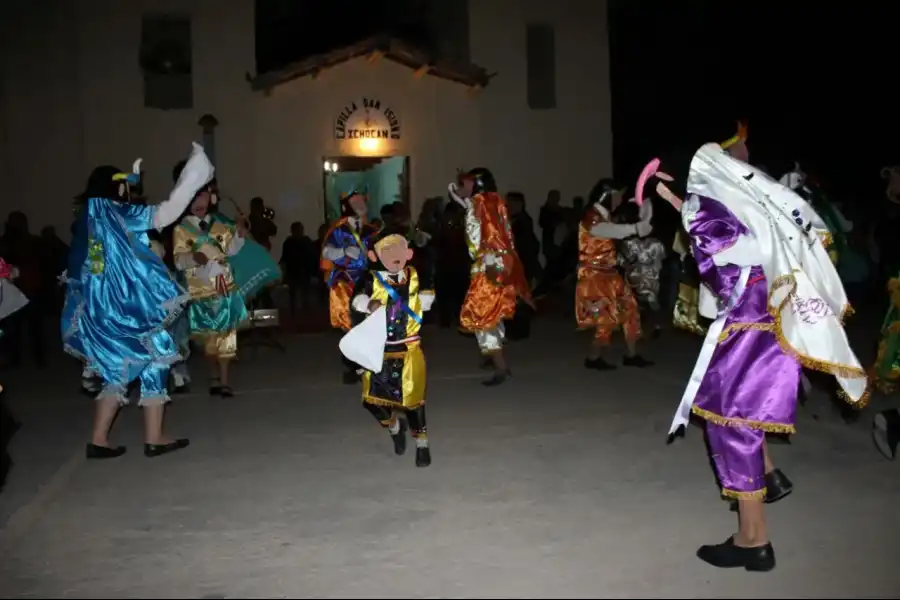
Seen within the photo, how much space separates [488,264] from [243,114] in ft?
39.8

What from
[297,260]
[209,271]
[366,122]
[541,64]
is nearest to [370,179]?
[366,122]

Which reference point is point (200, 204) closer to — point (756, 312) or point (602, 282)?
point (602, 282)

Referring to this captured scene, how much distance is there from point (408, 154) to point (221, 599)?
53.6 feet

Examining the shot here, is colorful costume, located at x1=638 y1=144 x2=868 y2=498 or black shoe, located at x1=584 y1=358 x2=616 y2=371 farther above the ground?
colorful costume, located at x1=638 y1=144 x2=868 y2=498

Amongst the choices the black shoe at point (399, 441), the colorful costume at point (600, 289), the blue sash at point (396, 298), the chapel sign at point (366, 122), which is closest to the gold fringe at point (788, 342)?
the blue sash at point (396, 298)

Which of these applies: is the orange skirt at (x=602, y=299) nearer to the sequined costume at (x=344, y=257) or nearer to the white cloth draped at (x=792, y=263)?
the sequined costume at (x=344, y=257)

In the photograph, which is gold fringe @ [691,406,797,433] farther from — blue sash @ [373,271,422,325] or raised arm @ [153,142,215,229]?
raised arm @ [153,142,215,229]

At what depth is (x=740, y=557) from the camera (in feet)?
14.5

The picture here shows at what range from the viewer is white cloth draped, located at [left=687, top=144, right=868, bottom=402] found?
14.0 ft

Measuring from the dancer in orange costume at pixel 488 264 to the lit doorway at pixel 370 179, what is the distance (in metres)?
11.1

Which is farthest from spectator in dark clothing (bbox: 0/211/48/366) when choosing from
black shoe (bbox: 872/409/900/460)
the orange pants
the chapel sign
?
the chapel sign

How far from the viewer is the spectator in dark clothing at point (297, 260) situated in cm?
1619

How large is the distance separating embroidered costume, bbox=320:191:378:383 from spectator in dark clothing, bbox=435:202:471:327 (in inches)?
189

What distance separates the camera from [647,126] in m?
27.7
